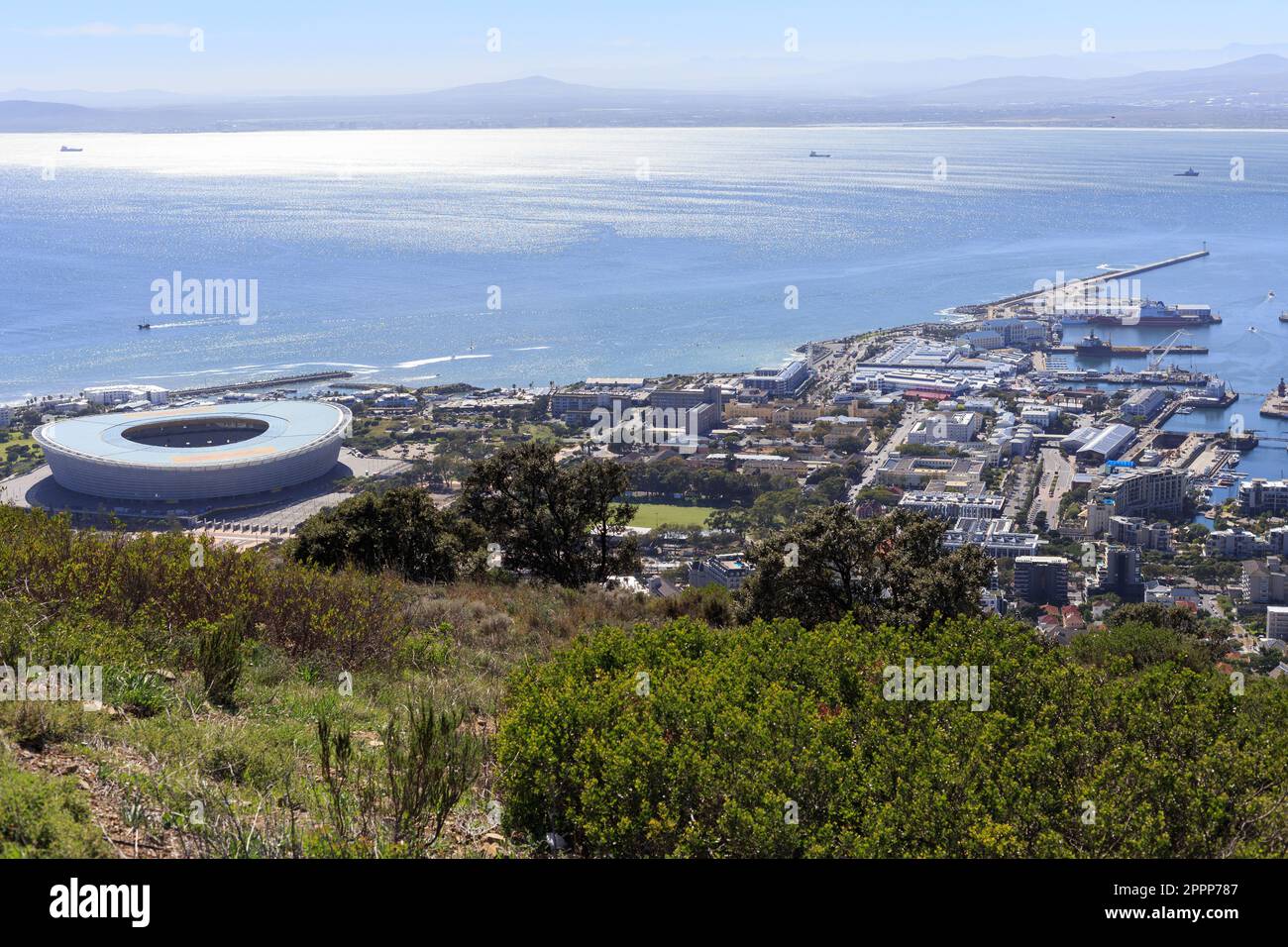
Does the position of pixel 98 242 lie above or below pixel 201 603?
above

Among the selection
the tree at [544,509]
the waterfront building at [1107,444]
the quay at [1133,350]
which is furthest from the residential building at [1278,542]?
the quay at [1133,350]

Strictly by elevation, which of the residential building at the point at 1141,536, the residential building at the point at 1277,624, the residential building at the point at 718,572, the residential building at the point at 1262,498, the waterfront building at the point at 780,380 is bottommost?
the residential building at the point at 1277,624

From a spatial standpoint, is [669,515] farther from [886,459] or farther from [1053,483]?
[1053,483]

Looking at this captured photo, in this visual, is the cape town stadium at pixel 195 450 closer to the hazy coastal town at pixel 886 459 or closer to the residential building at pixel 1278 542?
the hazy coastal town at pixel 886 459

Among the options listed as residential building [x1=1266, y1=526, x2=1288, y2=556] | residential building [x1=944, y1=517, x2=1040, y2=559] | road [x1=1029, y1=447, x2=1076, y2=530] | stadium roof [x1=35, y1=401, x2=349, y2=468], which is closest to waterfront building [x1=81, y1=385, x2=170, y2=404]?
stadium roof [x1=35, y1=401, x2=349, y2=468]

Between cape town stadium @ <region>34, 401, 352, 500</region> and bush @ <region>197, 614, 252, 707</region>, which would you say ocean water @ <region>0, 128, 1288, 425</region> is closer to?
cape town stadium @ <region>34, 401, 352, 500</region>

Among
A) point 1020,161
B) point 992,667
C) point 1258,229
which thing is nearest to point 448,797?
point 992,667

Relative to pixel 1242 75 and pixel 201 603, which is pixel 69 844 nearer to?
pixel 201 603
